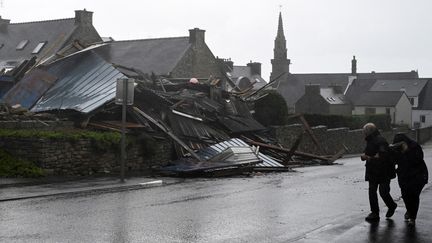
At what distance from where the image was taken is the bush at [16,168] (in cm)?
1548

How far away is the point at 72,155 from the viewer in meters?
16.8

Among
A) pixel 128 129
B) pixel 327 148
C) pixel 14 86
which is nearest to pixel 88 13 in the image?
pixel 327 148

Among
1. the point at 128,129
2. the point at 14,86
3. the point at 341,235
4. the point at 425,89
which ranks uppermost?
the point at 425,89

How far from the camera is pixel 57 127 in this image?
60.4ft

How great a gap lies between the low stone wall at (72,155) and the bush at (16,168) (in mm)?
213

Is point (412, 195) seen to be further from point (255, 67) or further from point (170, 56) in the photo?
point (255, 67)

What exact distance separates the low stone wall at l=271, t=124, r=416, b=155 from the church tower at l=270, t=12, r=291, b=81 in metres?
75.1

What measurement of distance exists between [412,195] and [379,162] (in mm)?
772

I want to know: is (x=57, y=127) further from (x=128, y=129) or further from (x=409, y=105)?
(x=409, y=105)

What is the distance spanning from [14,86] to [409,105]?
70.9m

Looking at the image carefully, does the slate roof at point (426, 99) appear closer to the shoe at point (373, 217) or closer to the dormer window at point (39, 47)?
the dormer window at point (39, 47)

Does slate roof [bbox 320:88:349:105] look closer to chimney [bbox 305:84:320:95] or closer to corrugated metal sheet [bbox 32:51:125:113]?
chimney [bbox 305:84:320:95]

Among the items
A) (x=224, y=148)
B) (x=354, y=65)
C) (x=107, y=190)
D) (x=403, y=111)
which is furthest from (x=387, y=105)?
(x=107, y=190)

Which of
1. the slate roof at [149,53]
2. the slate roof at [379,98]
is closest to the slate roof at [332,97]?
the slate roof at [379,98]
